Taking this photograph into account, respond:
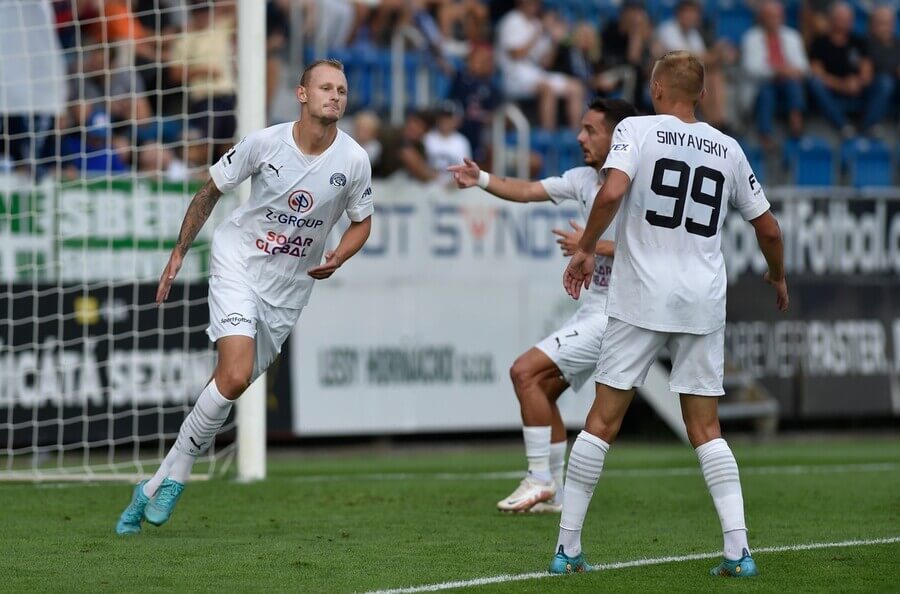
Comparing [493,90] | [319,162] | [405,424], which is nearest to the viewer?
[319,162]

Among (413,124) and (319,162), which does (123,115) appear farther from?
(319,162)

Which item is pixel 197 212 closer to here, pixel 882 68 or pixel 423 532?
pixel 423 532

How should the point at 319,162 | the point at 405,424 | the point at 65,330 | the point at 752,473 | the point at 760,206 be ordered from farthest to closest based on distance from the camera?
the point at 405,424, the point at 65,330, the point at 752,473, the point at 319,162, the point at 760,206

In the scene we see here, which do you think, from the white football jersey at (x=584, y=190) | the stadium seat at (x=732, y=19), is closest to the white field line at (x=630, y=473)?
the white football jersey at (x=584, y=190)

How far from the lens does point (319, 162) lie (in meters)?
8.15

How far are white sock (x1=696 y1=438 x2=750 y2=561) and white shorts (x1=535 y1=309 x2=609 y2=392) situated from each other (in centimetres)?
267

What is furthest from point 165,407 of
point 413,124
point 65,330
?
point 413,124

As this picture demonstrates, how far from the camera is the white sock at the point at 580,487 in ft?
21.8

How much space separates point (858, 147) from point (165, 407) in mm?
10555

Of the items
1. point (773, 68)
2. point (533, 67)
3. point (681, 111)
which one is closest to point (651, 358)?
point (681, 111)

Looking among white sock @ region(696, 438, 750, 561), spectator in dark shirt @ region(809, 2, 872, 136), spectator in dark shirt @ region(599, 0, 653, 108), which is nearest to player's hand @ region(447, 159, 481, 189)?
white sock @ region(696, 438, 750, 561)

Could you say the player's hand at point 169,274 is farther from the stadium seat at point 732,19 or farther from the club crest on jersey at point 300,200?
the stadium seat at point 732,19

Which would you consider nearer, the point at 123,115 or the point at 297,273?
the point at 297,273

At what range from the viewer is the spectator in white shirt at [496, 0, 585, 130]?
18.8m
